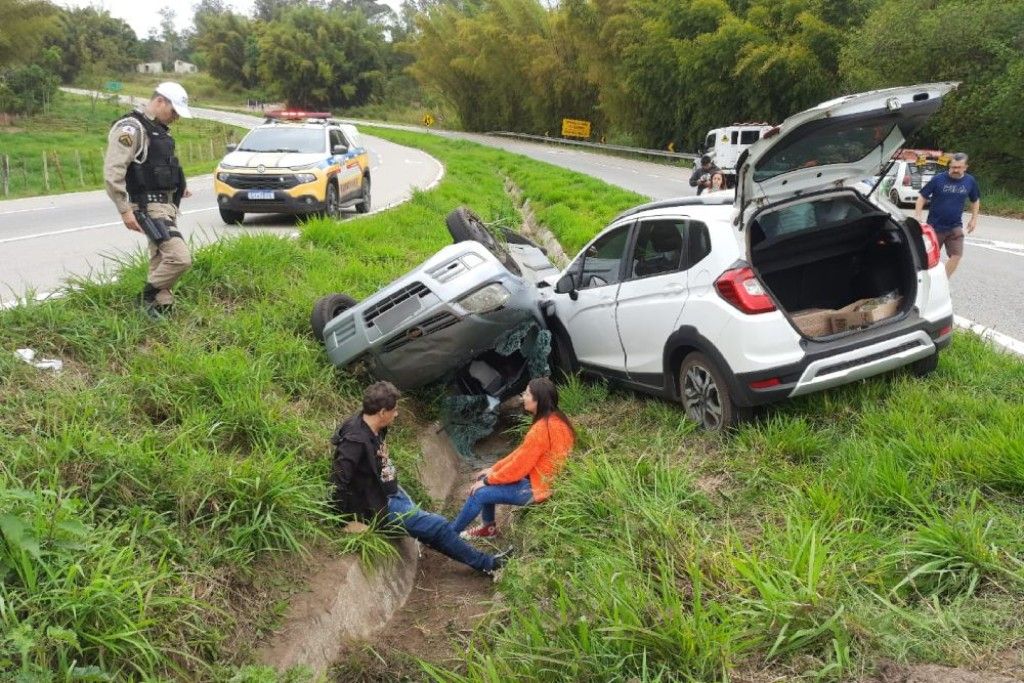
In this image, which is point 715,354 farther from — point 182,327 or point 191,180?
point 191,180

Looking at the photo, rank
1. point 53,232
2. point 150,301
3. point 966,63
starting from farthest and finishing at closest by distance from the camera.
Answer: point 966,63
point 53,232
point 150,301

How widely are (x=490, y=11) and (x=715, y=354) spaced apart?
168ft

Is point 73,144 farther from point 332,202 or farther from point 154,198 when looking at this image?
point 154,198

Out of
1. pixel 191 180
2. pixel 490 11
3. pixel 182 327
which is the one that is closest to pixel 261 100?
pixel 490 11

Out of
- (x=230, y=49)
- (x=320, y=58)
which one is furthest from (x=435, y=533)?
(x=230, y=49)

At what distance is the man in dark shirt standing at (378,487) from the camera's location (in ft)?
15.1

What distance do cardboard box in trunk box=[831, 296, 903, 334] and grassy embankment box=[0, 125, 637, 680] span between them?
306 cm

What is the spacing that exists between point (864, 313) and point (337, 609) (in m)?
3.78

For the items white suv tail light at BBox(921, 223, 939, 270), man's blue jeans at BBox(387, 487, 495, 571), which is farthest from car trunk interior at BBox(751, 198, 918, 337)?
man's blue jeans at BBox(387, 487, 495, 571)

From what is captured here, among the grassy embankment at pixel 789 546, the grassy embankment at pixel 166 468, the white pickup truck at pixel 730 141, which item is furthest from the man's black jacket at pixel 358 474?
the white pickup truck at pixel 730 141

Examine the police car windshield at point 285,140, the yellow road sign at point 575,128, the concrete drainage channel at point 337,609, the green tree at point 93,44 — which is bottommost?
the concrete drainage channel at point 337,609

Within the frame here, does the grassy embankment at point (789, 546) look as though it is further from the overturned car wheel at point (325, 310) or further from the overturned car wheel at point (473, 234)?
the overturned car wheel at point (325, 310)

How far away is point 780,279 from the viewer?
583 centimetres

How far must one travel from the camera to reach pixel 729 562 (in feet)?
11.1
